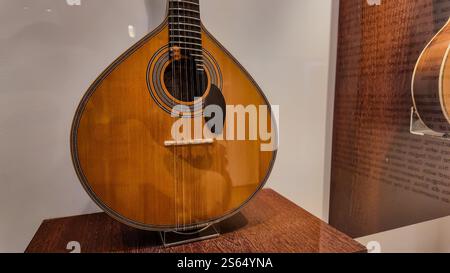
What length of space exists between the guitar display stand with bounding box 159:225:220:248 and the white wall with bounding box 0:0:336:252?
1.03 feet

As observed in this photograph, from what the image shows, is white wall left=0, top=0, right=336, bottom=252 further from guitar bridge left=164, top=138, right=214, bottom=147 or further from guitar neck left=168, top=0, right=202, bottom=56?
guitar bridge left=164, top=138, right=214, bottom=147

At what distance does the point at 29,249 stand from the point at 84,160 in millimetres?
253

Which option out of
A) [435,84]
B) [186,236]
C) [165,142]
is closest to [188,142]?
[165,142]

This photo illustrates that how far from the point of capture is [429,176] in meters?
0.69

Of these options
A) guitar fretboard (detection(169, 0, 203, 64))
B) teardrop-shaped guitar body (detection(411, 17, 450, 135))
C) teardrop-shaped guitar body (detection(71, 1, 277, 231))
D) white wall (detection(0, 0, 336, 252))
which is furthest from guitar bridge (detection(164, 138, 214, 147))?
teardrop-shaped guitar body (detection(411, 17, 450, 135))

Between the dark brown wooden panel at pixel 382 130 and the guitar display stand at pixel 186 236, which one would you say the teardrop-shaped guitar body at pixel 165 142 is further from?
the dark brown wooden panel at pixel 382 130

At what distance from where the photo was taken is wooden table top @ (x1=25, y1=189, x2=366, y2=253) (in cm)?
61

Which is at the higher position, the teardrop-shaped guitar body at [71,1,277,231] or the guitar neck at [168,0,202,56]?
the guitar neck at [168,0,202,56]

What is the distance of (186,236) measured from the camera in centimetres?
65

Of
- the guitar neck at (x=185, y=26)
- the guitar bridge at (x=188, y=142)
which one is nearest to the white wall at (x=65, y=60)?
the guitar neck at (x=185, y=26)

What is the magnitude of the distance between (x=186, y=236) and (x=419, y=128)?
0.64 meters
